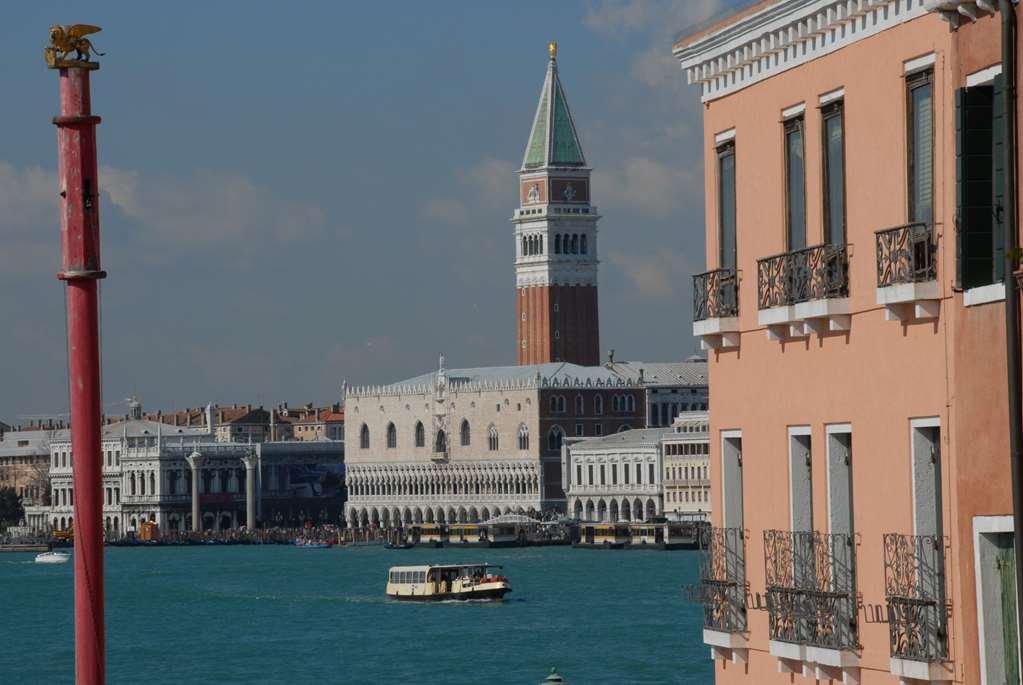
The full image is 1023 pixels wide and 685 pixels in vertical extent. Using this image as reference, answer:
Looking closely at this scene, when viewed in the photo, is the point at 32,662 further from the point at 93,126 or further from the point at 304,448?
the point at 304,448

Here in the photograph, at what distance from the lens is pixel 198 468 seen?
172 meters

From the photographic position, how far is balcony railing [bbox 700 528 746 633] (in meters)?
12.5

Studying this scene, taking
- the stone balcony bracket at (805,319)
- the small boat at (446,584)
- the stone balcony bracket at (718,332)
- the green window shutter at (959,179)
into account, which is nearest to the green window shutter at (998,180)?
the green window shutter at (959,179)

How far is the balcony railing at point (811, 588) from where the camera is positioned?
36.5 feet

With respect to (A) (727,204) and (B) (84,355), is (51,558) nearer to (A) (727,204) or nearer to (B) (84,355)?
(A) (727,204)

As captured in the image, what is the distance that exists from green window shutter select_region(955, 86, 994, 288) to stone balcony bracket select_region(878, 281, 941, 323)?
0.38 m

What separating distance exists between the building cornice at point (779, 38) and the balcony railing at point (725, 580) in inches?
87.1

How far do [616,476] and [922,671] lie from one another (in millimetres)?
130163

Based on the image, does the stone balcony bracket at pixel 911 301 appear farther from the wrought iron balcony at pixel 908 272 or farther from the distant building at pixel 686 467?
the distant building at pixel 686 467

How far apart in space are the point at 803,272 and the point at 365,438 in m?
151

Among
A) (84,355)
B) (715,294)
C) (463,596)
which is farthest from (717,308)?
(463,596)

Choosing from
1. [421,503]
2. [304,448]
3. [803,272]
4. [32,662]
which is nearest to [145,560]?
[421,503]

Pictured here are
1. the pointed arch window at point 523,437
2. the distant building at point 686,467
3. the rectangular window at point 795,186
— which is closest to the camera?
the rectangular window at point 795,186

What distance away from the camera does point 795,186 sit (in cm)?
1180
